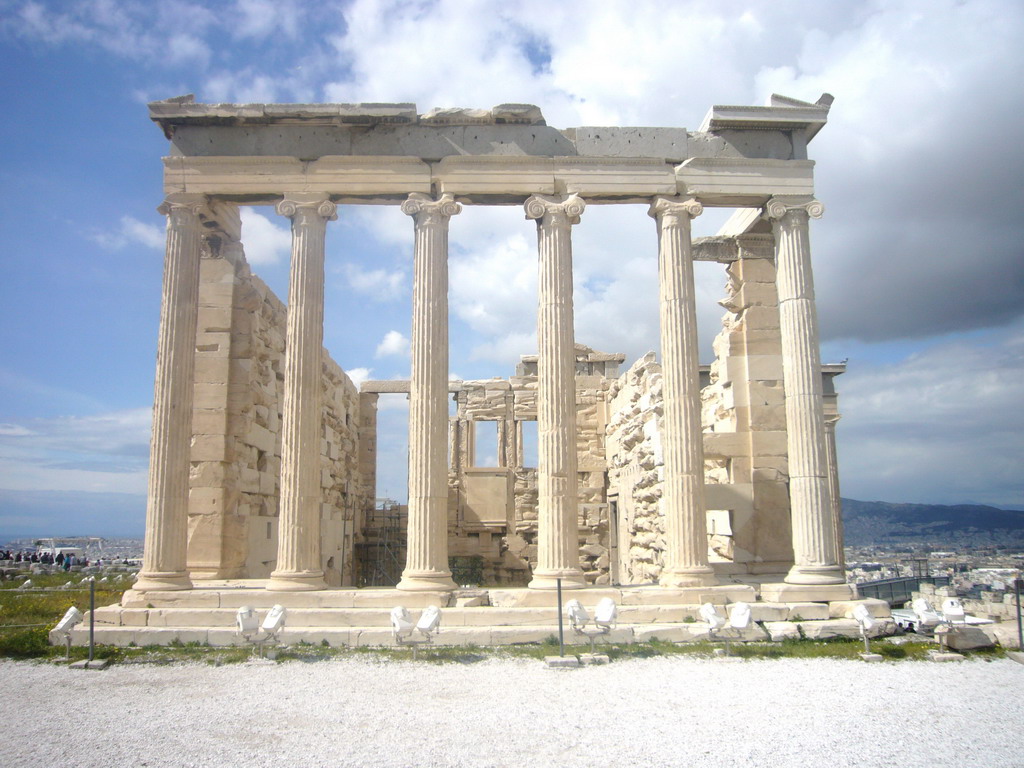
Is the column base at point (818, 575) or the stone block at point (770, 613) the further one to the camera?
the column base at point (818, 575)

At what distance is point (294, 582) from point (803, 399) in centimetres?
951

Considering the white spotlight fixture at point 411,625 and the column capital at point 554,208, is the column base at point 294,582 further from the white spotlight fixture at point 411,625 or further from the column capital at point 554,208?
the column capital at point 554,208

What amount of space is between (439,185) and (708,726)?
34.5 ft

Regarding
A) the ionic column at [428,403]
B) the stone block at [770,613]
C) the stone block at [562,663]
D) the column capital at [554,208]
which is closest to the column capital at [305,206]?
the ionic column at [428,403]

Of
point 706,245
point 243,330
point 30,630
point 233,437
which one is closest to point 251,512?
point 233,437

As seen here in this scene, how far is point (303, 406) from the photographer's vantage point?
587 inches

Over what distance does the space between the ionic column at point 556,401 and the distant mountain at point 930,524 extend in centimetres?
6490

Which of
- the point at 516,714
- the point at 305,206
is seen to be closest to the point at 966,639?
the point at 516,714

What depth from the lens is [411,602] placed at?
14.1 metres

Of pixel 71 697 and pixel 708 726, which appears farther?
pixel 71 697

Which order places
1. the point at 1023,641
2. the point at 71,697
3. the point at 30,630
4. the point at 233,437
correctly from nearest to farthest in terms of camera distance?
the point at 71,697, the point at 1023,641, the point at 30,630, the point at 233,437

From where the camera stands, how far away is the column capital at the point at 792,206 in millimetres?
15977

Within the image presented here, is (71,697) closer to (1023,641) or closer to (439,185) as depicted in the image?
(439,185)

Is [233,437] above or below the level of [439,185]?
below
